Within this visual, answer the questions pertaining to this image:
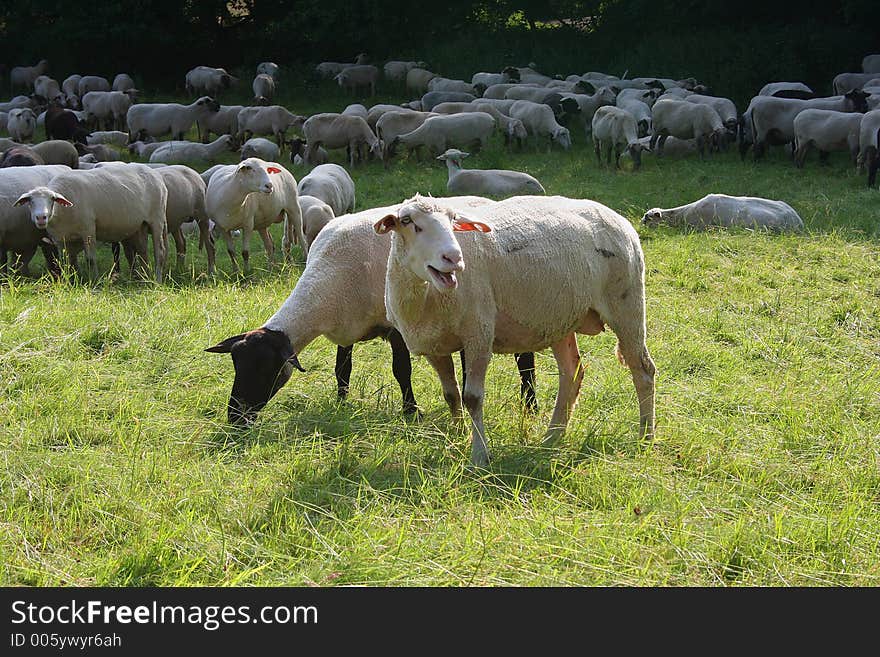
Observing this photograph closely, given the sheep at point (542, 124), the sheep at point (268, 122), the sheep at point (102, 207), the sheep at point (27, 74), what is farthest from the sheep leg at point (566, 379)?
the sheep at point (27, 74)

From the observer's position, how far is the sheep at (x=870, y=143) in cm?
1441

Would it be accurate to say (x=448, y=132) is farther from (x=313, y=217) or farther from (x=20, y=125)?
(x=20, y=125)

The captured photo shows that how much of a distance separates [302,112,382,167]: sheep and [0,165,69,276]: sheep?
27.6 feet

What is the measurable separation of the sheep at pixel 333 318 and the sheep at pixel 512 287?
0.48 meters

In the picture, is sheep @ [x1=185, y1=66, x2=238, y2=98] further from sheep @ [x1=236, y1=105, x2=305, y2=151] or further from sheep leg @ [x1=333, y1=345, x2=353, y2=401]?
sheep leg @ [x1=333, y1=345, x2=353, y2=401]

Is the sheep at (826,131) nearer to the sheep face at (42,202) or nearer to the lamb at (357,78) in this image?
the sheep face at (42,202)

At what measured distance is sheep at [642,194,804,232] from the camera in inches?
442

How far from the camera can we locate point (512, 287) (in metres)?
5.07

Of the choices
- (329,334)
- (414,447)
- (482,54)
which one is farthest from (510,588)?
(482,54)

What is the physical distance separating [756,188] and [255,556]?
12404mm

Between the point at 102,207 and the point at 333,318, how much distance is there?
518 cm

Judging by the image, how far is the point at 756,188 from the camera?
47.0 feet

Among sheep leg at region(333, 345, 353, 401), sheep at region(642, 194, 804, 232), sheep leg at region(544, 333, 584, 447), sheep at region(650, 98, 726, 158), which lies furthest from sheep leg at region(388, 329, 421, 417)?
sheep at region(650, 98, 726, 158)

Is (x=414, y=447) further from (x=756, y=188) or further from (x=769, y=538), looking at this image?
(x=756, y=188)
